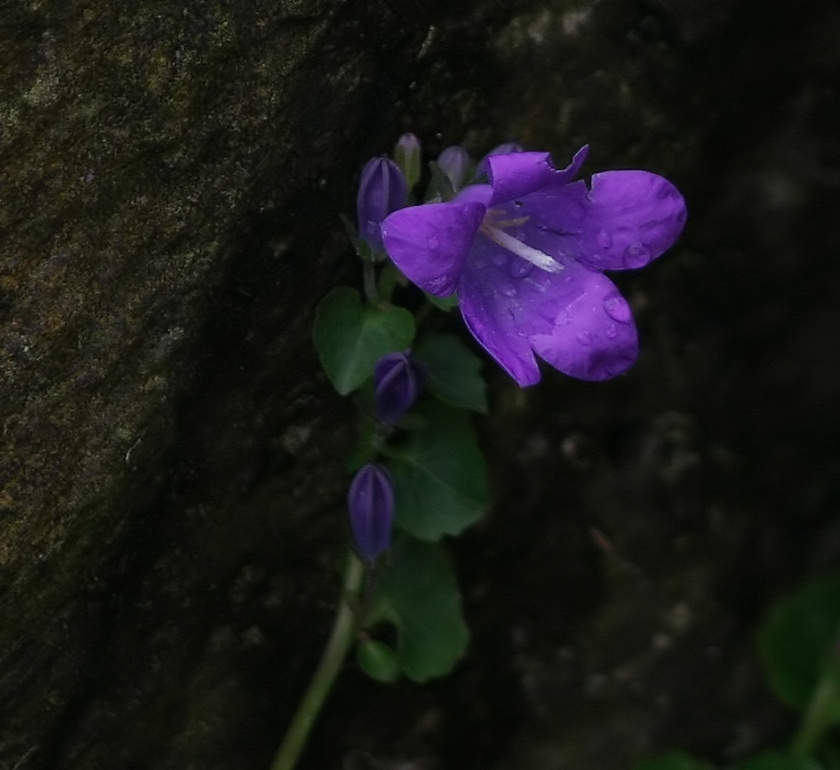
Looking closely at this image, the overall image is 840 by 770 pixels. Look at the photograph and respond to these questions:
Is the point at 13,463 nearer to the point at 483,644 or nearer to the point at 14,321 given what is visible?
the point at 14,321

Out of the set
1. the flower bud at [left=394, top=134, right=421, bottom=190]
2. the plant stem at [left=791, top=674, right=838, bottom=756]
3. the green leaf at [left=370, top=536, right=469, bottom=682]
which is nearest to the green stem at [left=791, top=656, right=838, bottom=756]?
the plant stem at [left=791, top=674, right=838, bottom=756]

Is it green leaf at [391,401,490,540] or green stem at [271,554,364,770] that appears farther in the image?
green stem at [271,554,364,770]

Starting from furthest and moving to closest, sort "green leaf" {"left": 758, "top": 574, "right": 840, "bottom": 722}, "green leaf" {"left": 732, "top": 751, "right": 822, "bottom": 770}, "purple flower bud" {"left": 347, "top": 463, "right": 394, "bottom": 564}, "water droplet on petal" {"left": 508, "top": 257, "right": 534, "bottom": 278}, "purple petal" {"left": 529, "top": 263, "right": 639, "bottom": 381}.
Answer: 1. "green leaf" {"left": 758, "top": 574, "right": 840, "bottom": 722}
2. "green leaf" {"left": 732, "top": 751, "right": 822, "bottom": 770}
3. "purple flower bud" {"left": 347, "top": 463, "right": 394, "bottom": 564}
4. "water droplet on petal" {"left": 508, "top": 257, "right": 534, "bottom": 278}
5. "purple petal" {"left": 529, "top": 263, "right": 639, "bottom": 381}

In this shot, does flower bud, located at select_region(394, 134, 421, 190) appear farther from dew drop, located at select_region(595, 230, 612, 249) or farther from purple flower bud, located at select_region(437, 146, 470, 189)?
dew drop, located at select_region(595, 230, 612, 249)

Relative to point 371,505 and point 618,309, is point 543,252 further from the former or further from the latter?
point 371,505

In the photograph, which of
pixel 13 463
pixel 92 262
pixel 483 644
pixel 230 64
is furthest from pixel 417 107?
pixel 483 644

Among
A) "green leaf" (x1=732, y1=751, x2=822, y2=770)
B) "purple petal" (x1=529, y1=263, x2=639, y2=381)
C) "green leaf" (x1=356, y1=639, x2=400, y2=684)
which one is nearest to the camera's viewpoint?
"purple petal" (x1=529, y1=263, x2=639, y2=381)

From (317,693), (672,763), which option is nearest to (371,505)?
(317,693)
